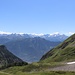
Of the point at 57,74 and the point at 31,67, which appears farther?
the point at 31,67

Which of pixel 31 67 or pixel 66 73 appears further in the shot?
pixel 31 67

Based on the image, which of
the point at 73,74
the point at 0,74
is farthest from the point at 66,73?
the point at 0,74

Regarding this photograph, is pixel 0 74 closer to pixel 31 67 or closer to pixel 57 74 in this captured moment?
pixel 57 74

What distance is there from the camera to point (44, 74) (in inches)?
3691

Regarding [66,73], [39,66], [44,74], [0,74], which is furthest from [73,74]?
[39,66]

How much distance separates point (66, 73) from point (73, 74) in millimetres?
3468

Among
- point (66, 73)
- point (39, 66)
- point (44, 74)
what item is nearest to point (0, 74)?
point (44, 74)

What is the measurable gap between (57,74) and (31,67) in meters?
51.0

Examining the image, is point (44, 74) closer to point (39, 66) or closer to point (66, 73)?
point (66, 73)

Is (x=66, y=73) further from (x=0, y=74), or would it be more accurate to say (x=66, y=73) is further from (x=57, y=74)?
(x=0, y=74)

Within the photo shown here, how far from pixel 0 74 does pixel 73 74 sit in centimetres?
2794

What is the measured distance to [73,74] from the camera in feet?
306

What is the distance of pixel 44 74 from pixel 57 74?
5049 mm

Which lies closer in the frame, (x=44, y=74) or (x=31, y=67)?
(x=44, y=74)
